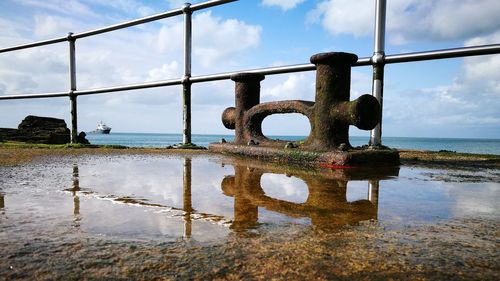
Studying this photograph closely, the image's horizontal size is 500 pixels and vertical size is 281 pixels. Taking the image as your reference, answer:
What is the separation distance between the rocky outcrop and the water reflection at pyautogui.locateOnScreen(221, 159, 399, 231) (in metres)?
8.90

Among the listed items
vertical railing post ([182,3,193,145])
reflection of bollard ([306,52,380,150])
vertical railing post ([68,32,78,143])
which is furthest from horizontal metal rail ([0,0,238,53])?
reflection of bollard ([306,52,380,150])

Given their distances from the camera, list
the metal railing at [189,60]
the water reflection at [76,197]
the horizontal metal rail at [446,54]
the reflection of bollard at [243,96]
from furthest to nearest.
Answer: the reflection of bollard at [243,96]
the metal railing at [189,60]
the horizontal metal rail at [446,54]
the water reflection at [76,197]

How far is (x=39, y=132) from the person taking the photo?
42.1ft

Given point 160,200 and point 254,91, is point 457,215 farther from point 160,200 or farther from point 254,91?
point 254,91

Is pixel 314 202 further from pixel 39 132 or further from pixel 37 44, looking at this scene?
pixel 39 132

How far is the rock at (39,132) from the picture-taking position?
1124 cm

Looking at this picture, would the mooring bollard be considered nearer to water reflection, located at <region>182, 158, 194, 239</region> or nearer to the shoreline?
the shoreline

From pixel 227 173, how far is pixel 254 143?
188 cm

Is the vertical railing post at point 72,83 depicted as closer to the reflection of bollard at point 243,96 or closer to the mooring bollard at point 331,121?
the reflection of bollard at point 243,96

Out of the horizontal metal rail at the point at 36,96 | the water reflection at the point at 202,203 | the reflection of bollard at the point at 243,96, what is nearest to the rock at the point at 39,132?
the horizontal metal rail at the point at 36,96

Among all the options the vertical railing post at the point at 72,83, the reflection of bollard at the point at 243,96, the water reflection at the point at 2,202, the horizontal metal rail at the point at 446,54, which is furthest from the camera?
the vertical railing post at the point at 72,83

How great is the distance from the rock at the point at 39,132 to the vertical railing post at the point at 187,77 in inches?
285

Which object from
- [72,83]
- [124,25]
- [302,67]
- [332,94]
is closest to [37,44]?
[72,83]

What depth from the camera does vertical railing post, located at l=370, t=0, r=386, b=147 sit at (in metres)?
4.14
